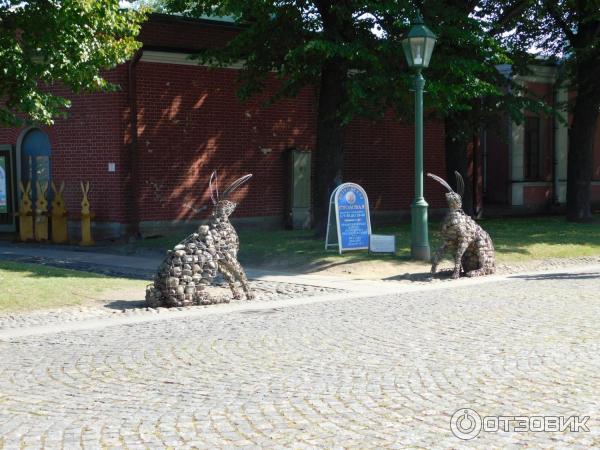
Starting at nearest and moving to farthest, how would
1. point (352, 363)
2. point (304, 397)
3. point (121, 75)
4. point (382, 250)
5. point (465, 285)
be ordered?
point (304, 397) → point (352, 363) → point (465, 285) → point (382, 250) → point (121, 75)

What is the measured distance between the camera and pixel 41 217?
22.7 metres

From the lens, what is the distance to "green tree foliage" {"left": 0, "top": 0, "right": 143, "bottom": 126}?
13391mm

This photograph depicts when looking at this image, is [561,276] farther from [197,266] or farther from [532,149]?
[532,149]

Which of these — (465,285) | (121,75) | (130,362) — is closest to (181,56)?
(121,75)

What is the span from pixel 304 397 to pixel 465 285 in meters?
8.29

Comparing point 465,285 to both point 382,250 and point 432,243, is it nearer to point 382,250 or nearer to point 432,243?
point 382,250

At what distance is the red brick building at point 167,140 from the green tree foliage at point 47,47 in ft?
24.5

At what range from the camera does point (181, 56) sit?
22625 mm

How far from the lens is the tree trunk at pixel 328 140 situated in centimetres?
1992

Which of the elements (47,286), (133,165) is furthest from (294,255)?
(133,165)

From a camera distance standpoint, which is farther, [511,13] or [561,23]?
[561,23]

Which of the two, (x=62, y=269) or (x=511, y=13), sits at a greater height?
(x=511, y=13)

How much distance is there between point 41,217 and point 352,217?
894 cm

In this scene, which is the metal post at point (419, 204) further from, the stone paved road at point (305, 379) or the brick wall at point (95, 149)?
the brick wall at point (95, 149)
